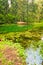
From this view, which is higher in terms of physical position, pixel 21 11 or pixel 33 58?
pixel 21 11

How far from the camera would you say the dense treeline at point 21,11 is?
1006cm

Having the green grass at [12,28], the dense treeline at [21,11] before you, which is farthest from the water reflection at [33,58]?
the dense treeline at [21,11]

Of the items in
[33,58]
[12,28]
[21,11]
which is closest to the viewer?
[33,58]

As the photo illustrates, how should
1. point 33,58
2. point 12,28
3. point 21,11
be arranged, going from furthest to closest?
1. point 21,11
2. point 12,28
3. point 33,58

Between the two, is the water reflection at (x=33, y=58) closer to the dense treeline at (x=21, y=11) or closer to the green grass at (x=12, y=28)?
the green grass at (x=12, y=28)

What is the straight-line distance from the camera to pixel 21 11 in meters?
10.6

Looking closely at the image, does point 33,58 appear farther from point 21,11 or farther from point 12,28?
point 21,11

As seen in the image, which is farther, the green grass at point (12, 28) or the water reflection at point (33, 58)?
the green grass at point (12, 28)

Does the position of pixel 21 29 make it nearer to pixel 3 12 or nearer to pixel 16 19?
pixel 16 19

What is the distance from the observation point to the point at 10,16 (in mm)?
10250

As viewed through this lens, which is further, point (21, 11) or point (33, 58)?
point (21, 11)

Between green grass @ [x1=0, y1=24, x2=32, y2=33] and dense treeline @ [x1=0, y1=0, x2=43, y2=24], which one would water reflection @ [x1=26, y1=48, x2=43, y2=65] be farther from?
dense treeline @ [x1=0, y1=0, x2=43, y2=24]

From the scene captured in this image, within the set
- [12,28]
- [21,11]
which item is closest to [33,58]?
[12,28]

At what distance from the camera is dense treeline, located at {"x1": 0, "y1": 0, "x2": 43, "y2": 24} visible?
33.0 feet
